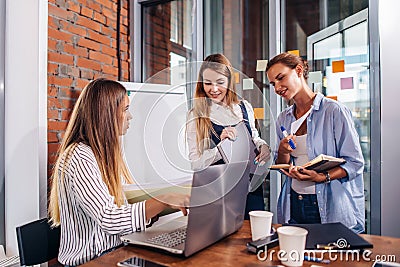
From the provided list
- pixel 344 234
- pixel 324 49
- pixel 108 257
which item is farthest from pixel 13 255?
pixel 324 49

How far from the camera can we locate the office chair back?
1.37m

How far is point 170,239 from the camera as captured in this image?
1059mm

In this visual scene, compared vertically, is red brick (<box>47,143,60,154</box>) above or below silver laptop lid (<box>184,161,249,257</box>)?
above

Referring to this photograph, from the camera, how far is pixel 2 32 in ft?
6.86

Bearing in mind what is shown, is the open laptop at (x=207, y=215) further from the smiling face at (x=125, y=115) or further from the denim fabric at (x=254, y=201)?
the denim fabric at (x=254, y=201)

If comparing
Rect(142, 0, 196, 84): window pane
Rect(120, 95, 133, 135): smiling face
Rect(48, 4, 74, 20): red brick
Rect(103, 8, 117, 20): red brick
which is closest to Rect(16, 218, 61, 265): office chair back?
Rect(120, 95, 133, 135): smiling face

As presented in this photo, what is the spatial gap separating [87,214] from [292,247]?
2.36 ft

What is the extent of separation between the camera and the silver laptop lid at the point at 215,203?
91 centimetres

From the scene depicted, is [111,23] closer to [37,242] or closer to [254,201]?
[254,201]

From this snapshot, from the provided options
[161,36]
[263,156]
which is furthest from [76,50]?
[263,156]

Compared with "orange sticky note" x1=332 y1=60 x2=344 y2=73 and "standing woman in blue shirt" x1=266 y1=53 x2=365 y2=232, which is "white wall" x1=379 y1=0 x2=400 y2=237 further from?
"standing woman in blue shirt" x1=266 y1=53 x2=365 y2=232

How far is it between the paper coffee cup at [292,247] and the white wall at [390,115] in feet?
5.10

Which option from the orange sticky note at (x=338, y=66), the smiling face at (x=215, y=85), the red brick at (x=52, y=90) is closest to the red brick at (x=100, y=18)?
the red brick at (x=52, y=90)

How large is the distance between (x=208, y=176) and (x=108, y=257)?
34cm
